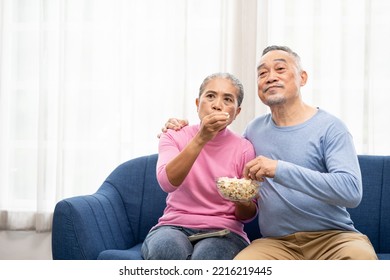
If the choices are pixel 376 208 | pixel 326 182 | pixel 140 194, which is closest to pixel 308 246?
pixel 326 182

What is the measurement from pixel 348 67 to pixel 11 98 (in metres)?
2.18

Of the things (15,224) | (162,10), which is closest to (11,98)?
(15,224)

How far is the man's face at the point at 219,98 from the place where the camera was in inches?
76.7

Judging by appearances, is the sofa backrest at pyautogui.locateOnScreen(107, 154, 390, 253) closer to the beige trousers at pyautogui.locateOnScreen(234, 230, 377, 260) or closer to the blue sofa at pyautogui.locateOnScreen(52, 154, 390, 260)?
the blue sofa at pyautogui.locateOnScreen(52, 154, 390, 260)

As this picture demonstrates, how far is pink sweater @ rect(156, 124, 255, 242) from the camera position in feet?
6.40

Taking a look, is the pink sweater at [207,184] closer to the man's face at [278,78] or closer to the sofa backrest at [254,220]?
the man's face at [278,78]

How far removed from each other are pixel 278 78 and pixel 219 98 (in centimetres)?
24

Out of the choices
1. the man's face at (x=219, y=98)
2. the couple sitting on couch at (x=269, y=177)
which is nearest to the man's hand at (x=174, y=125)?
the couple sitting on couch at (x=269, y=177)

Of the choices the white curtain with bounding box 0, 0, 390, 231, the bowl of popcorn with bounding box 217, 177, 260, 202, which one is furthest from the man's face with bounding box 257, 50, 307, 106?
the white curtain with bounding box 0, 0, 390, 231

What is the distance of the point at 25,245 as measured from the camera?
3.29m

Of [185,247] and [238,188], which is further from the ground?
[238,188]

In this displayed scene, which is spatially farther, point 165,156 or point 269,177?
point 165,156

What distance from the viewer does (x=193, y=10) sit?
10.2 feet

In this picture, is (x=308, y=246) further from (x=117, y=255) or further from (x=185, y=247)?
(x=117, y=255)
